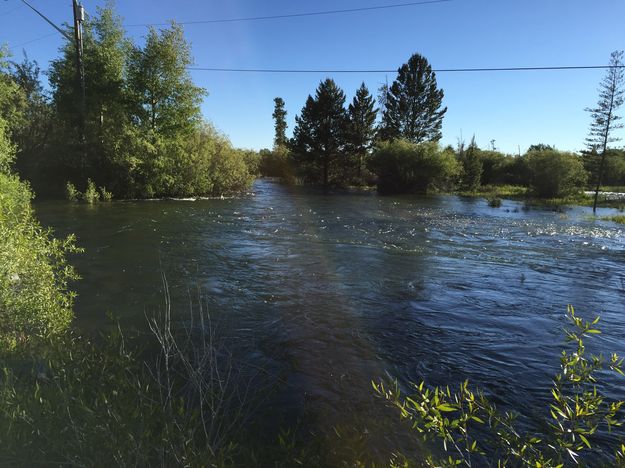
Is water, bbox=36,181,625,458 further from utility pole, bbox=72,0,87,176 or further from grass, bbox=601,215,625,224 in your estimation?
utility pole, bbox=72,0,87,176

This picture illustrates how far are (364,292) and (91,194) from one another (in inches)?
771

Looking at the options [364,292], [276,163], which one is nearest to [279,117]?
[276,163]

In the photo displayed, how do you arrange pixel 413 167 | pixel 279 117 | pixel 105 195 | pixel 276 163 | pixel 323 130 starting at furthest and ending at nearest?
1. pixel 279 117
2. pixel 276 163
3. pixel 323 130
4. pixel 413 167
5. pixel 105 195

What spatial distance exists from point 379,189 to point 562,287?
32192 millimetres

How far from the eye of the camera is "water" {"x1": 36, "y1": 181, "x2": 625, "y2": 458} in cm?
557

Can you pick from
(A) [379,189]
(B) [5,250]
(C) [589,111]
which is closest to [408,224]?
(B) [5,250]

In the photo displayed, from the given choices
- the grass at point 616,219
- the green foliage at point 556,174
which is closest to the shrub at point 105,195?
the grass at point 616,219

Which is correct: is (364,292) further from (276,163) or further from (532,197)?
(276,163)

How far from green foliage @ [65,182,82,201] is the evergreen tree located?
30148 mm

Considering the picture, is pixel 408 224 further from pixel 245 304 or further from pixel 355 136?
pixel 355 136

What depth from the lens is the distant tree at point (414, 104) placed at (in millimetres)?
50281

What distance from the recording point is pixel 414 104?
167 feet

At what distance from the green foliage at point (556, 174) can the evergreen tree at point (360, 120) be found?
1793 cm

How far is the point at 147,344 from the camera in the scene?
5859mm
